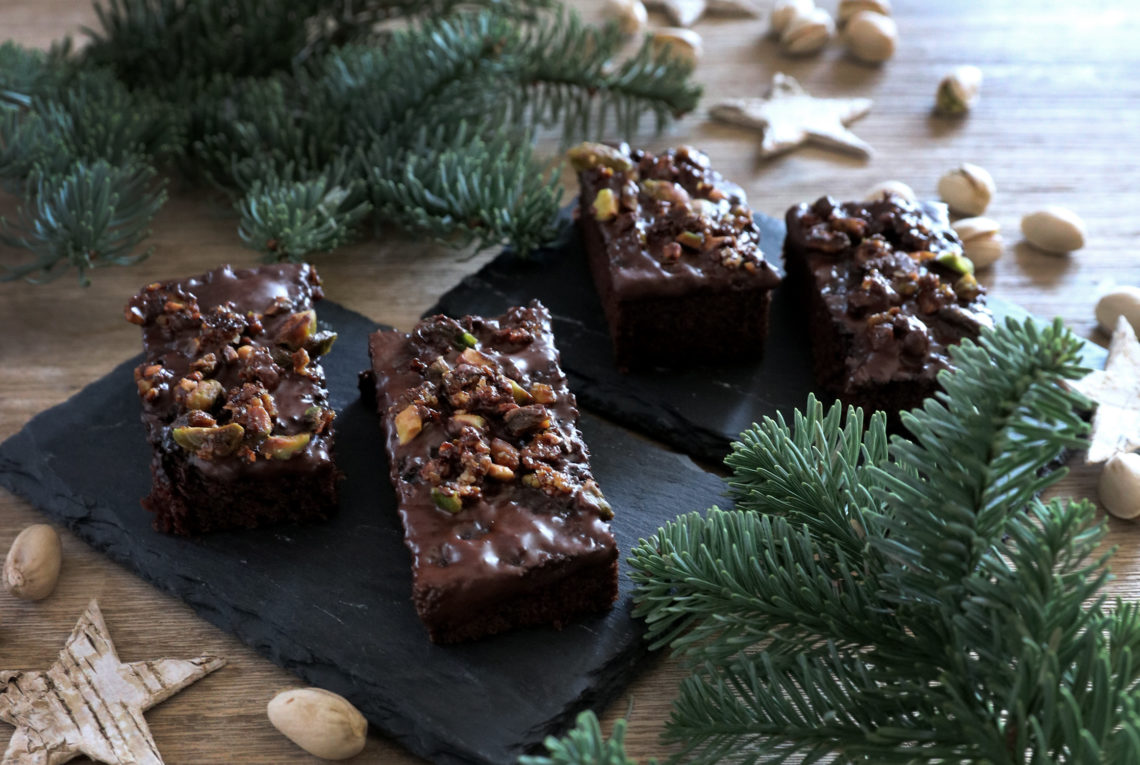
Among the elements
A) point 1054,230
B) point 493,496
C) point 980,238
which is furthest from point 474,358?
point 1054,230

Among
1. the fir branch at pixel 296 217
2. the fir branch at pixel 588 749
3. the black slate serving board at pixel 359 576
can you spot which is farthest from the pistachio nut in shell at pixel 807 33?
the fir branch at pixel 588 749

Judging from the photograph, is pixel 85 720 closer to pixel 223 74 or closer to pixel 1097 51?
pixel 223 74

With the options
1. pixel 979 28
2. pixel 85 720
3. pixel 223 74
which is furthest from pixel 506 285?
pixel 979 28

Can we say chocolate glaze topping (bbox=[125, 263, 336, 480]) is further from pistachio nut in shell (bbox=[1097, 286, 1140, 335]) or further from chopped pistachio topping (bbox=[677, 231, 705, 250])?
pistachio nut in shell (bbox=[1097, 286, 1140, 335])

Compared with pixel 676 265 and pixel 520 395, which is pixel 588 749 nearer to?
pixel 520 395

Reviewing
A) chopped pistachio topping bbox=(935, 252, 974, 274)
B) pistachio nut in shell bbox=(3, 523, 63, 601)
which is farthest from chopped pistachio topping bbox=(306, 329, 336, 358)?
chopped pistachio topping bbox=(935, 252, 974, 274)
